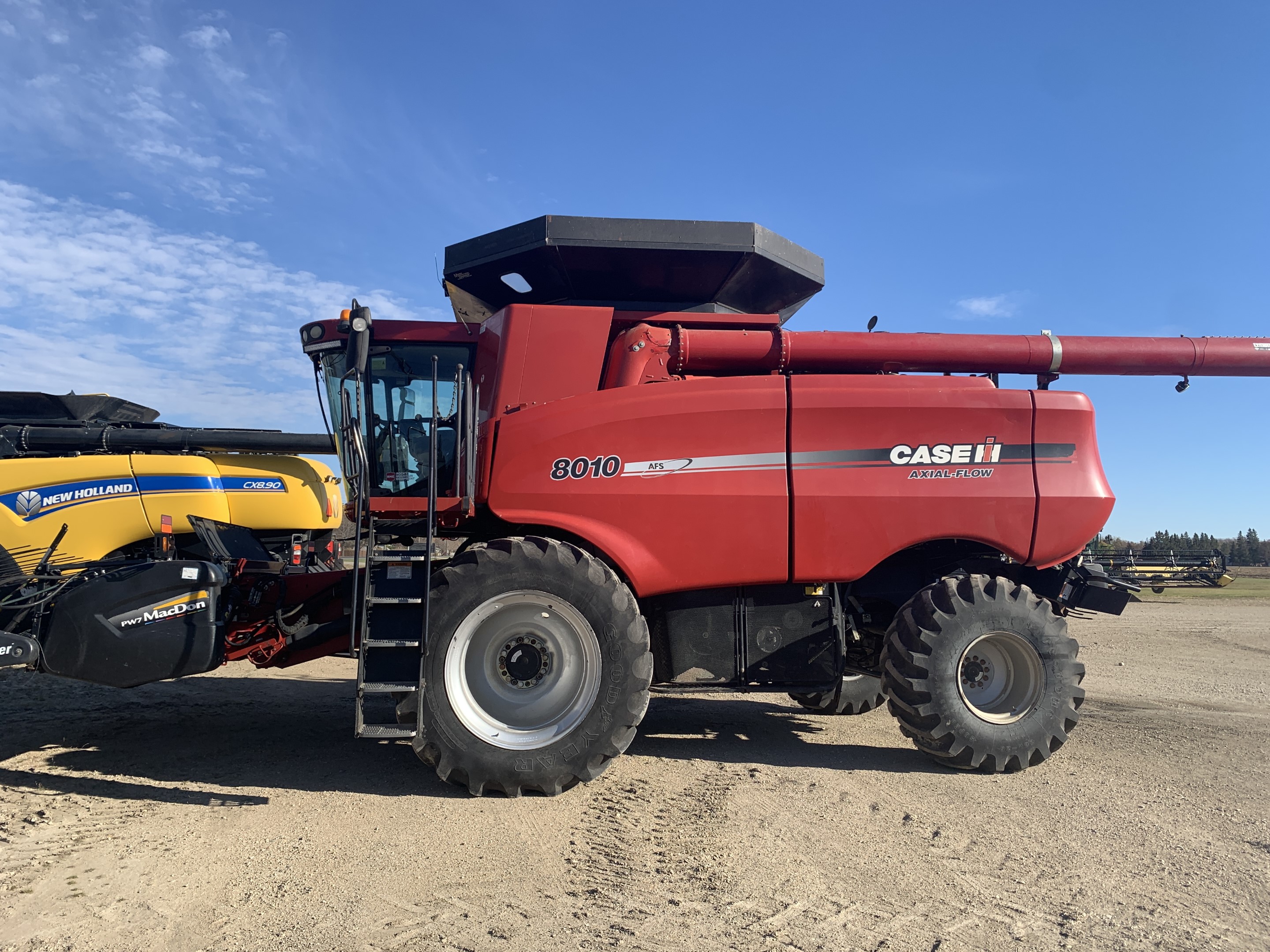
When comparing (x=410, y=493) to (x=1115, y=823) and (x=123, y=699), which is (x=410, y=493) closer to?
(x=123, y=699)

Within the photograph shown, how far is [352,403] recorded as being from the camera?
204 inches

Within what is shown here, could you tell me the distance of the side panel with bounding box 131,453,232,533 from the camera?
6992 mm

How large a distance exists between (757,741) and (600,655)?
74.5 inches

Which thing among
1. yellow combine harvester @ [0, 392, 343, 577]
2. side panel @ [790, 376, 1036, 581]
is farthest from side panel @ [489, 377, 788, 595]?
yellow combine harvester @ [0, 392, 343, 577]

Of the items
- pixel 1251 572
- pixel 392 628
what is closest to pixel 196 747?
pixel 392 628

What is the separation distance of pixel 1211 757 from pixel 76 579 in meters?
7.38

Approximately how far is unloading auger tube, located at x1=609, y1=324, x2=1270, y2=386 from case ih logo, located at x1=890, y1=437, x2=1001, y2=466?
2.51 feet

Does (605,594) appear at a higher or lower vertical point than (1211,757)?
higher

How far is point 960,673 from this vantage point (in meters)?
5.01

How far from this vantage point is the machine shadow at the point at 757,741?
520 centimetres

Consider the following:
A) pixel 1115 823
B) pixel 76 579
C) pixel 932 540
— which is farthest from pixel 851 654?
pixel 76 579

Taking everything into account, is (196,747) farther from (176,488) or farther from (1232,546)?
(1232,546)

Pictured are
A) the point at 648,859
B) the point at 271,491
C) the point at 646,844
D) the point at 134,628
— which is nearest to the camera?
the point at 648,859

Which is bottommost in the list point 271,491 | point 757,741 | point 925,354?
point 757,741
